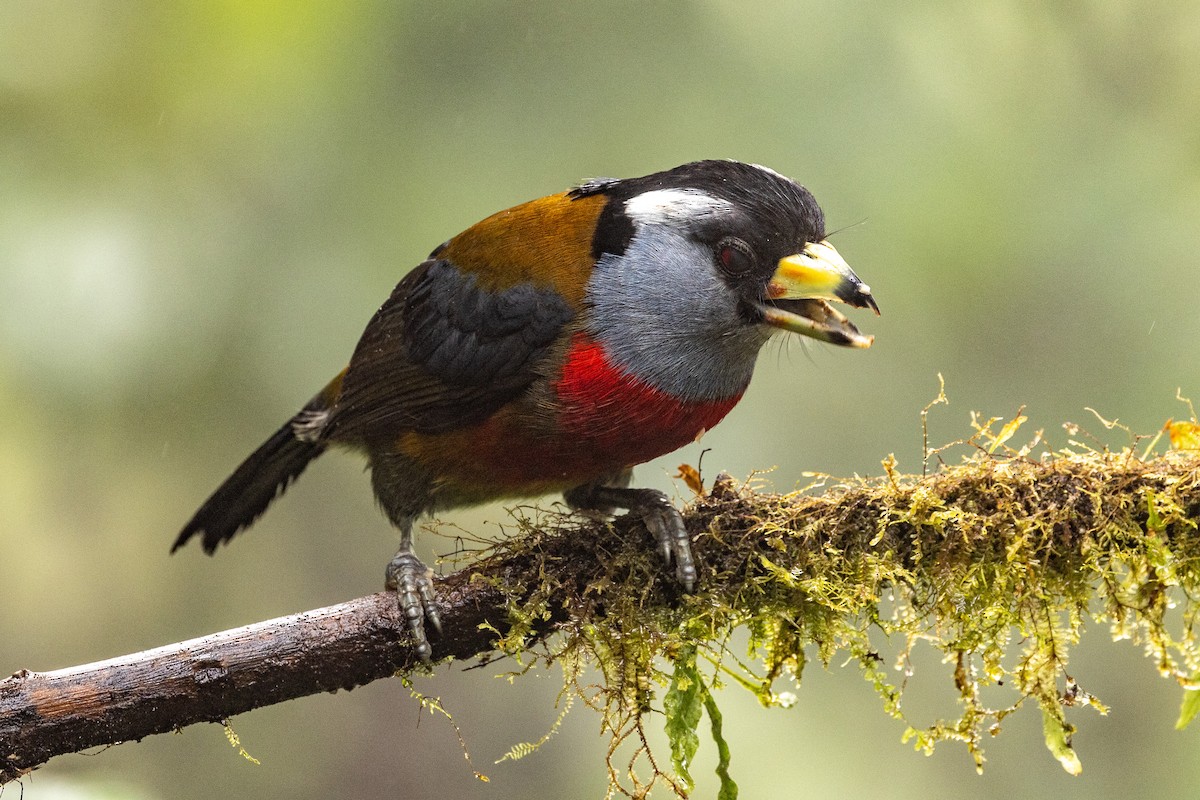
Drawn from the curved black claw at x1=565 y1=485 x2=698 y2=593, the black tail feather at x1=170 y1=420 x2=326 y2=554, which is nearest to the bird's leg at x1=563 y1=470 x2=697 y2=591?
the curved black claw at x1=565 y1=485 x2=698 y2=593

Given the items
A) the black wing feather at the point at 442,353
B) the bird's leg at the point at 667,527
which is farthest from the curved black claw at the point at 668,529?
the black wing feather at the point at 442,353

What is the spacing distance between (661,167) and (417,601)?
2.30 meters

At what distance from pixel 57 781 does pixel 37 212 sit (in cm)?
208

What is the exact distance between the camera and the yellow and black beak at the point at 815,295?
2418 mm

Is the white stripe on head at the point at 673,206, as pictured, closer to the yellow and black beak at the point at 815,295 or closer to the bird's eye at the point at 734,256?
the bird's eye at the point at 734,256

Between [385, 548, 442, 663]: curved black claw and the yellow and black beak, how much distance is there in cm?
97

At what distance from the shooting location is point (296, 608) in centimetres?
479

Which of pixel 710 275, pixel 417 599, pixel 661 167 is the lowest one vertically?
pixel 417 599

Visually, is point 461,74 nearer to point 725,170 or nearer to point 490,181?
point 490,181

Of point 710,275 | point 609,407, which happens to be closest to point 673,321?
point 710,275

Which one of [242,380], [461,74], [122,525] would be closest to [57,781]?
[242,380]

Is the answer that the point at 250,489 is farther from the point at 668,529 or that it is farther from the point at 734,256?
the point at 734,256

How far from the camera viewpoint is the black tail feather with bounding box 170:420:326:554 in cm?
344

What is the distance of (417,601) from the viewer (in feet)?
7.80
